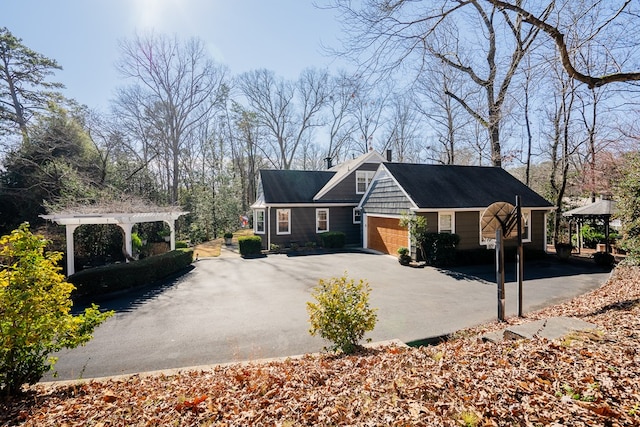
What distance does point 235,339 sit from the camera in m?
6.20

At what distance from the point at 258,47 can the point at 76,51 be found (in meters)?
8.01

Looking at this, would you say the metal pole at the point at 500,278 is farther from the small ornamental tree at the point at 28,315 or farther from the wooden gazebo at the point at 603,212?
the wooden gazebo at the point at 603,212

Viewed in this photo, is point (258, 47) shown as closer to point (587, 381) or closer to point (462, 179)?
point (462, 179)

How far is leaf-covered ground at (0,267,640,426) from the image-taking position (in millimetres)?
2510

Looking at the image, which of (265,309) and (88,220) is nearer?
(265,309)

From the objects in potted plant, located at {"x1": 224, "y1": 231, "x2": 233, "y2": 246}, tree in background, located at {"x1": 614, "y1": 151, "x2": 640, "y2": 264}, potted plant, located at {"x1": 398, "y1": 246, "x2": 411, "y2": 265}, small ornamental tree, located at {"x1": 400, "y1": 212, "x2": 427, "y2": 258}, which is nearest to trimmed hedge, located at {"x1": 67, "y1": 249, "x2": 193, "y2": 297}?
potted plant, located at {"x1": 224, "y1": 231, "x2": 233, "y2": 246}

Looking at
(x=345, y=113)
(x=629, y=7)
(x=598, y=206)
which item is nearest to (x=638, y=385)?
(x=629, y=7)

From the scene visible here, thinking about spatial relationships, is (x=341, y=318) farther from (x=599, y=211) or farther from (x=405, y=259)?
(x=599, y=211)

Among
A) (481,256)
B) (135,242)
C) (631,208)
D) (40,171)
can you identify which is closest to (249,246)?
(135,242)

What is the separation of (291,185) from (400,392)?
19583 millimetres

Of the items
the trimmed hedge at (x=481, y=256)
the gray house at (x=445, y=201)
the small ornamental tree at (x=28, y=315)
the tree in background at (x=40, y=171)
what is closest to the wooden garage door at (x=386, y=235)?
the gray house at (x=445, y=201)

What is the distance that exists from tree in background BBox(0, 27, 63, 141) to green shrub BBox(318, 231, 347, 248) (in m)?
19.6

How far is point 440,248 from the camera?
13344mm

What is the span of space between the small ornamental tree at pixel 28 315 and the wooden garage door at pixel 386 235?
1308 centimetres
